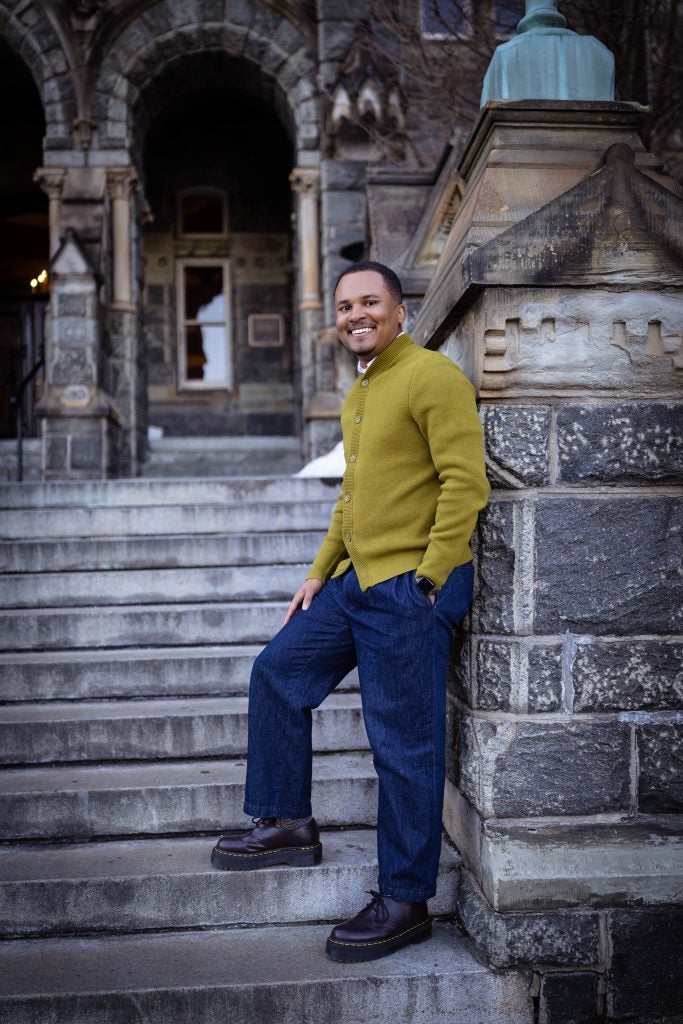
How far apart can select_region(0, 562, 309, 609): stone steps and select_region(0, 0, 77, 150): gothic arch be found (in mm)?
6943

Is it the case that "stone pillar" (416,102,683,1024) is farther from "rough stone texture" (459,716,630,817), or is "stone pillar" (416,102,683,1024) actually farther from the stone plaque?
the stone plaque

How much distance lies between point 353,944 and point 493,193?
→ 87.6 inches

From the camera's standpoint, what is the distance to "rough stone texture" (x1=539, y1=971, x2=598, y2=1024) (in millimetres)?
2576

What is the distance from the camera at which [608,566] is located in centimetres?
269

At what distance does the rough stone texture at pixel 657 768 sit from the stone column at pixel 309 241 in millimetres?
7944

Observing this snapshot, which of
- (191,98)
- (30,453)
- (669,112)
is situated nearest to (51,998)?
(669,112)

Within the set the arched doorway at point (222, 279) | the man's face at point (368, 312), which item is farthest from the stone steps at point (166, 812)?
the arched doorway at point (222, 279)

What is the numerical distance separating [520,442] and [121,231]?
8263 mm

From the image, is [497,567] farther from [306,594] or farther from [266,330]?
[266,330]

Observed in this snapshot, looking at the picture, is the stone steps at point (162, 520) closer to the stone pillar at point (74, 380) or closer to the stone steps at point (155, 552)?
the stone steps at point (155, 552)

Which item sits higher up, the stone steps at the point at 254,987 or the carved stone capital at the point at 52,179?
the carved stone capital at the point at 52,179

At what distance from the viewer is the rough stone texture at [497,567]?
2686mm

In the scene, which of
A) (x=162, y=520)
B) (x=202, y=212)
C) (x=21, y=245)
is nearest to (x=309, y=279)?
(x=202, y=212)

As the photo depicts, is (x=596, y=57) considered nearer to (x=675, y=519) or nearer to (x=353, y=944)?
(x=675, y=519)
